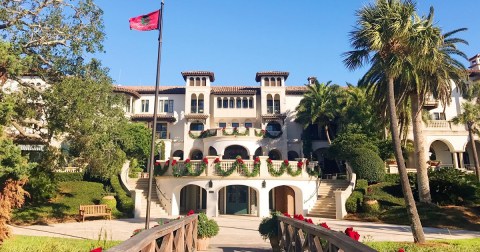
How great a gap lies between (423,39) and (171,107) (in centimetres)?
3526

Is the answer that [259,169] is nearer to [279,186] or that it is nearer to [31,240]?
[279,186]

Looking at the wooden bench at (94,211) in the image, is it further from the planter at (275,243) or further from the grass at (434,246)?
the grass at (434,246)

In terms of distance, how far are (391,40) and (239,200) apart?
66.4 feet

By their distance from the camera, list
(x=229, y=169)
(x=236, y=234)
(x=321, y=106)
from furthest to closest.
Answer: (x=321, y=106), (x=229, y=169), (x=236, y=234)

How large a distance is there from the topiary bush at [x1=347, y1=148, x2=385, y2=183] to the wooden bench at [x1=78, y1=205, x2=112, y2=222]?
2172cm

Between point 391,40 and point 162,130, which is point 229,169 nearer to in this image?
point 391,40

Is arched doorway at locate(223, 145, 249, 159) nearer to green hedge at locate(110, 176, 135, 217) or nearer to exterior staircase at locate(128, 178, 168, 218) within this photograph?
exterior staircase at locate(128, 178, 168, 218)

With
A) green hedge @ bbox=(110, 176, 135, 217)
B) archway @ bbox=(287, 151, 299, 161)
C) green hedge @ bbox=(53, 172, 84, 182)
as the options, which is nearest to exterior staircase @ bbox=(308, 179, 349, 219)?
archway @ bbox=(287, 151, 299, 161)

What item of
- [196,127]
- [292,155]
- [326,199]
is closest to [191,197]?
[326,199]

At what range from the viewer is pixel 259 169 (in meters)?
26.1

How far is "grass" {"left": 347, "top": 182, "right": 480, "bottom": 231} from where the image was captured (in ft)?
63.6

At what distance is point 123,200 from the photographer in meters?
25.5

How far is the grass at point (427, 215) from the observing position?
19.4m

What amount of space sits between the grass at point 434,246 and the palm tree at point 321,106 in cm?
2558
